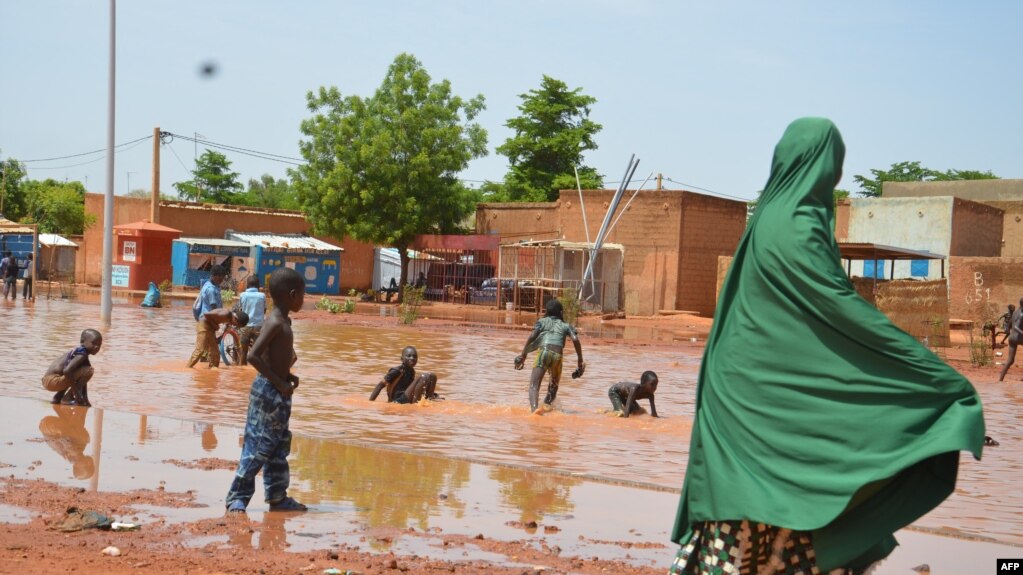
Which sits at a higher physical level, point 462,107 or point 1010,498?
point 462,107

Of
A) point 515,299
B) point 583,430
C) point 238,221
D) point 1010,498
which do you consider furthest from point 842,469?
point 238,221

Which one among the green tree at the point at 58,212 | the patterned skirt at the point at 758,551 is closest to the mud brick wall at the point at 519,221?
the green tree at the point at 58,212

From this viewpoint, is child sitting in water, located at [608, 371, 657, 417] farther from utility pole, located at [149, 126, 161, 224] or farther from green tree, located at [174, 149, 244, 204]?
green tree, located at [174, 149, 244, 204]

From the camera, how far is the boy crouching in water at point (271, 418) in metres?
A: 6.90

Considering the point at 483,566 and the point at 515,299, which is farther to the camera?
the point at 515,299

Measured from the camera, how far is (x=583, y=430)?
12312mm

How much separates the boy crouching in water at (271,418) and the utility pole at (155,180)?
41.9 metres

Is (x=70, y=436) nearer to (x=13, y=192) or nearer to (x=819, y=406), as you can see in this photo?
(x=819, y=406)

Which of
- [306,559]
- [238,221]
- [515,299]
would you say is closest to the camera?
[306,559]

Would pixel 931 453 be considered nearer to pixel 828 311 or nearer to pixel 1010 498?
pixel 828 311

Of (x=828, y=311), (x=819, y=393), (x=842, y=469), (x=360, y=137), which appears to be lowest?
(x=842, y=469)

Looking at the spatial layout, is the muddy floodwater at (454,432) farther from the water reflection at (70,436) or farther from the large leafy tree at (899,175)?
the large leafy tree at (899,175)

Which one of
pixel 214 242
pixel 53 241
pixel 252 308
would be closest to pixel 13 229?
pixel 53 241

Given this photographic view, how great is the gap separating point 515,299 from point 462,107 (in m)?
11.0
